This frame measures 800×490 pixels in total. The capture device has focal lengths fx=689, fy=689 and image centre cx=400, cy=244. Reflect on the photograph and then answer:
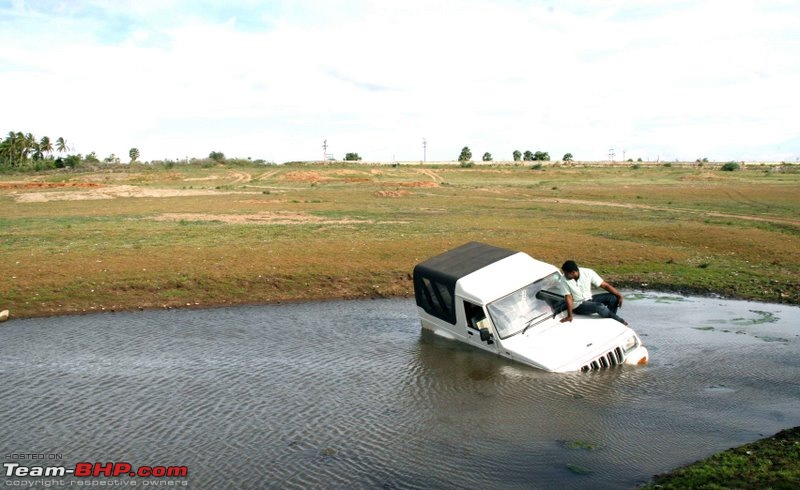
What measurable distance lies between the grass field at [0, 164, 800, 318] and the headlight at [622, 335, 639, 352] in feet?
31.0

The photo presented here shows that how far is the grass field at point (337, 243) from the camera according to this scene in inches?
883

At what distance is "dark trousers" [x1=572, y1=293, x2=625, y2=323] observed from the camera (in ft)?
49.5

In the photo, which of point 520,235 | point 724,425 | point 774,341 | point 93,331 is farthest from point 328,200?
point 724,425

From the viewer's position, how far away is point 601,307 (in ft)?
49.5

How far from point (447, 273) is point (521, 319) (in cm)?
217

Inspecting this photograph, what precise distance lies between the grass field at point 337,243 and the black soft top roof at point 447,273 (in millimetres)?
6024

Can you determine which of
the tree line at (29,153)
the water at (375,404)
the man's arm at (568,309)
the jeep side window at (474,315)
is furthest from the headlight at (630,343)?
the tree line at (29,153)

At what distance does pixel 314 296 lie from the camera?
73.8 feet

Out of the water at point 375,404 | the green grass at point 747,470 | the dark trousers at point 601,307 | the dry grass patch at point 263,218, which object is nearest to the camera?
the green grass at point 747,470

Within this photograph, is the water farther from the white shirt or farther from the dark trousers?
the white shirt

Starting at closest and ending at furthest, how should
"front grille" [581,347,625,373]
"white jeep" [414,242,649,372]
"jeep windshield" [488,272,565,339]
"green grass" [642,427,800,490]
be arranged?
"green grass" [642,427,800,490] < "front grille" [581,347,625,373] < "white jeep" [414,242,649,372] < "jeep windshield" [488,272,565,339]

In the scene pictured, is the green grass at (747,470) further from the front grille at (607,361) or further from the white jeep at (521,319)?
the white jeep at (521,319)

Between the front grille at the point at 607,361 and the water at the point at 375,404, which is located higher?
the front grille at the point at 607,361

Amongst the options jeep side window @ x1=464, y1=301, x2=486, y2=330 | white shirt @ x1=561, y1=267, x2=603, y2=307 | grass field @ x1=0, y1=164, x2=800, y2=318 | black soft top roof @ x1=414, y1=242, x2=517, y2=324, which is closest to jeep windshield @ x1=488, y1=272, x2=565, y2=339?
white shirt @ x1=561, y1=267, x2=603, y2=307
